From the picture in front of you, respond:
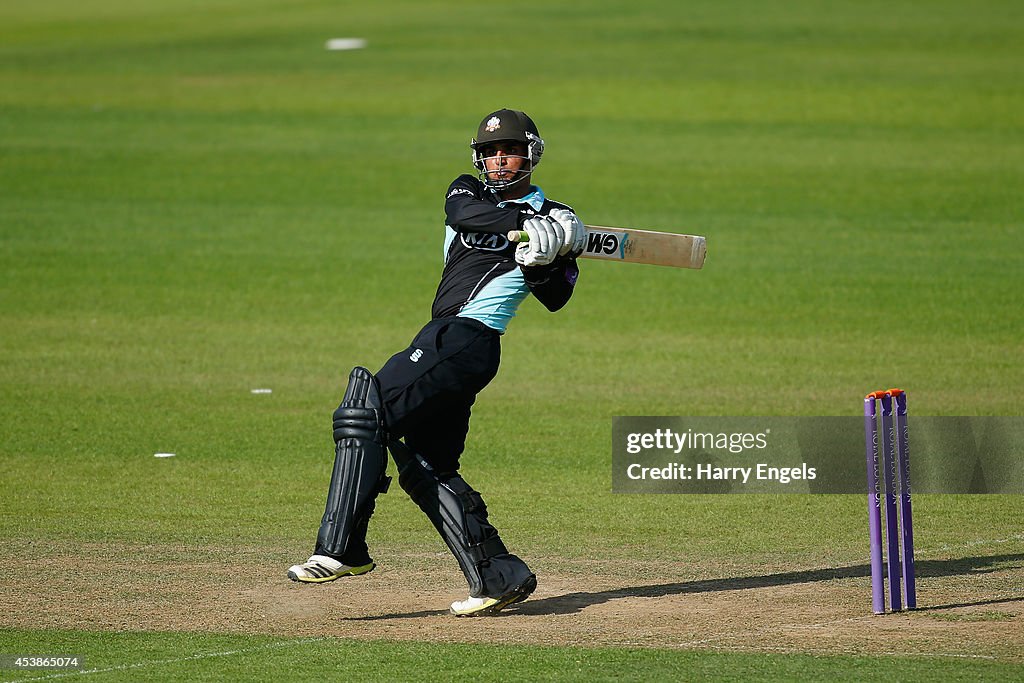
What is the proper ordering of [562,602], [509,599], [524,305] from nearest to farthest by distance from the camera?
1. [509,599]
2. [562,602]
3. [524,305]

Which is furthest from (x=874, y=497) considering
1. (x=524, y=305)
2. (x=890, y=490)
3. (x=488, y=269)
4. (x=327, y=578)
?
(x=524, y=305)

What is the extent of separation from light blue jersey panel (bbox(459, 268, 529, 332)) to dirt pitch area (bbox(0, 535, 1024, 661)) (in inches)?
47.8

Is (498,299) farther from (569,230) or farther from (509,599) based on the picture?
(509,599)

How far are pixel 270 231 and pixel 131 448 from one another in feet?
Result: 25.2

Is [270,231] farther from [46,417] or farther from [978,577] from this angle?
[978,577]

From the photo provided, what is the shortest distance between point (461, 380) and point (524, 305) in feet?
28.1

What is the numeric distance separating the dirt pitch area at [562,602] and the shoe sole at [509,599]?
0.06 m

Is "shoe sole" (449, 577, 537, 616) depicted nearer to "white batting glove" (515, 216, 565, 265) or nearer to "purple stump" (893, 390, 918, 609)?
"white batting glove" (515, 216, 565, 265)

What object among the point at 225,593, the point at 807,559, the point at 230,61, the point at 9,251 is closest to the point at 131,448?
the point at 225,593

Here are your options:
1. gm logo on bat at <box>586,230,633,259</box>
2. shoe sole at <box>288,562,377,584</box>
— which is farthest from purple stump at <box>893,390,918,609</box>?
shoe sole at <box>288,562,377,584</box>

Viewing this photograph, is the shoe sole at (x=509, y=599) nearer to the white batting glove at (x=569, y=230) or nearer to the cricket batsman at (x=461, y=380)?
the cricket batsman at (x=461, y=380)

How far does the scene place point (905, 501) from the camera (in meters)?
6.28

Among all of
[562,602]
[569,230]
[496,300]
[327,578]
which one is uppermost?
[569,230]

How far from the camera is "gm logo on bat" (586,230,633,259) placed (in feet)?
21.4
